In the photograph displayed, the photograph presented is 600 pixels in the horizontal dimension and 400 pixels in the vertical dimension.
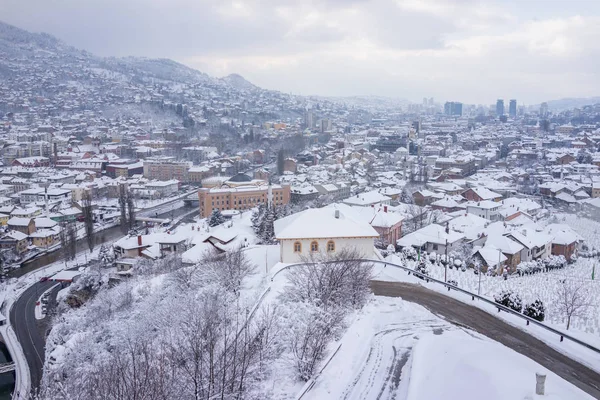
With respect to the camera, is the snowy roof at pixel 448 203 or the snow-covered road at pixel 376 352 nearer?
the snow-covered road at pixel 376 352

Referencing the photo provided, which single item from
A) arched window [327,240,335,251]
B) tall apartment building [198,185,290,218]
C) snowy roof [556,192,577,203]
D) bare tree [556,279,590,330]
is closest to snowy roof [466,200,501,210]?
snowy roof [556,192,577,203]

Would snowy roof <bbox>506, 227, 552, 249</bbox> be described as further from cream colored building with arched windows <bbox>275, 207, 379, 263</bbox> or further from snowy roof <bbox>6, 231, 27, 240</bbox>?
snowy roof <bbox>6, 231, 27, 240</bbox>

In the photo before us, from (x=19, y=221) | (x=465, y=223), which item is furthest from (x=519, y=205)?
(x=19, y=221)

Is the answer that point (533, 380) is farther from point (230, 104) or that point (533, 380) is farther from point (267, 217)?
point (230, 104)

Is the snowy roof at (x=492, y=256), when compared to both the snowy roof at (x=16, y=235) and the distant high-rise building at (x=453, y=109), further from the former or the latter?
the distant high-rise building at (x=453, y=109)

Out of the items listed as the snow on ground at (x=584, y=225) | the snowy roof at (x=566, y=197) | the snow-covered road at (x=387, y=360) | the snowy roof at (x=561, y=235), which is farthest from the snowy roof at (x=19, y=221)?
the snowy roof at (x=566, y=197)
